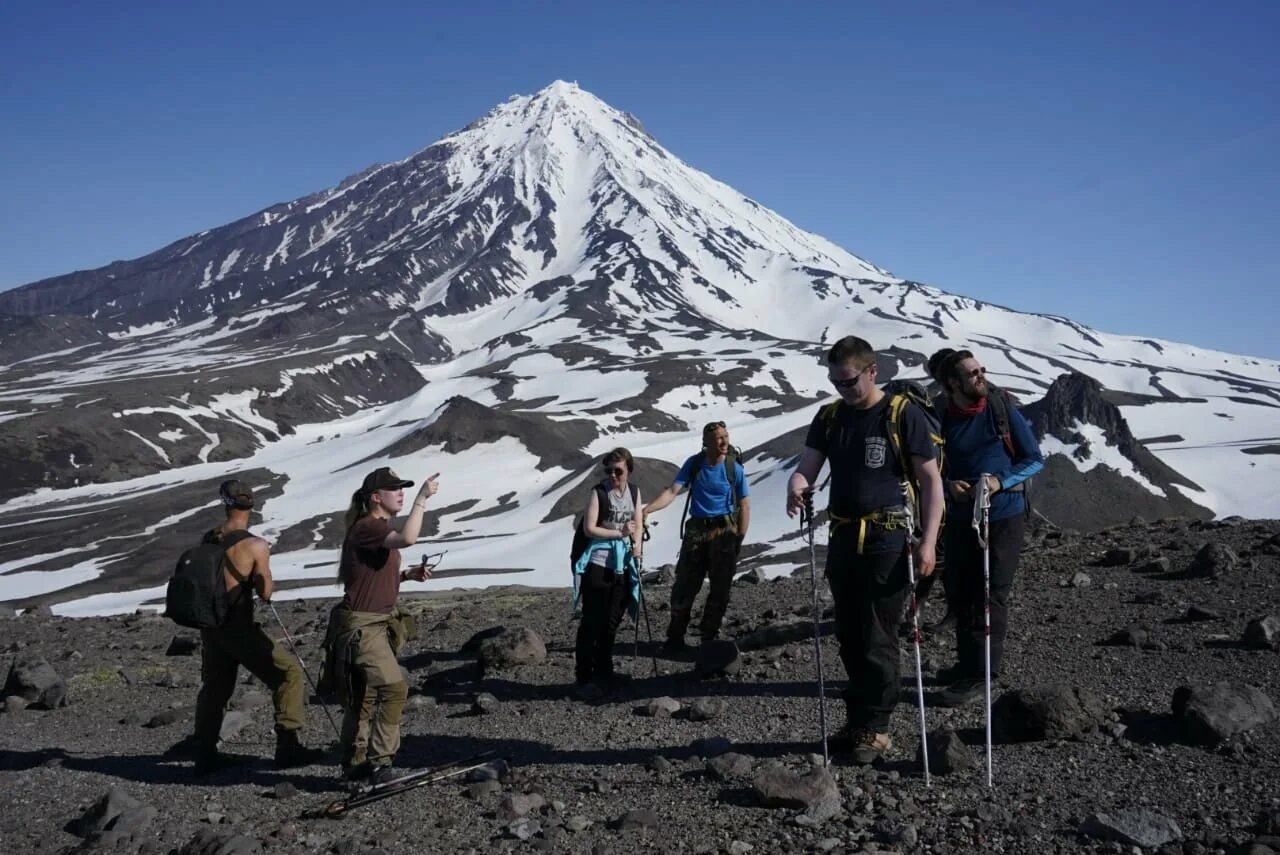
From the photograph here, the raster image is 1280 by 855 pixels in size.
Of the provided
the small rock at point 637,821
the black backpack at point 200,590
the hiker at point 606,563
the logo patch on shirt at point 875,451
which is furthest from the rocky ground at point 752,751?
the logo patch on shirt at point 875,451

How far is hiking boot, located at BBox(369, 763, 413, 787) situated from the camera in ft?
20.9

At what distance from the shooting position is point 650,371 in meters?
128

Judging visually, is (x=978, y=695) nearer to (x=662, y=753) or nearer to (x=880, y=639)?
(x=880, y=639)

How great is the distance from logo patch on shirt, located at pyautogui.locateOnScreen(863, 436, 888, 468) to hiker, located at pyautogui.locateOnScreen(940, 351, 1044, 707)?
4.73 ft

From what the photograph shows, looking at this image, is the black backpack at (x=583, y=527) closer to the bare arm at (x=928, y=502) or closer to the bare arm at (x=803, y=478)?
the bare arm at (x=803, y=478)

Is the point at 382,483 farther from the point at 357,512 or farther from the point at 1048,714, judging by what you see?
the point at 1048,714

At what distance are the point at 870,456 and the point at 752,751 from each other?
7.40 ft

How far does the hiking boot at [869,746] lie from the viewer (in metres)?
5.99

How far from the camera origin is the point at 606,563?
8609 millimetres

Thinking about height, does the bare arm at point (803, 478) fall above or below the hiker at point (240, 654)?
above

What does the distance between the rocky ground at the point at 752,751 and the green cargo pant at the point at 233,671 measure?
1.34 feet

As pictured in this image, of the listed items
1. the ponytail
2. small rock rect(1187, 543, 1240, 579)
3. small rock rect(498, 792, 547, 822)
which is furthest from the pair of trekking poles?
small rock rect(1187, 543, 1240, 579)

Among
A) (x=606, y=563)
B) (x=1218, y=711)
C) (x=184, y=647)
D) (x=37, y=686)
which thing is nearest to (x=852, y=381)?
(x=1218, y=711)

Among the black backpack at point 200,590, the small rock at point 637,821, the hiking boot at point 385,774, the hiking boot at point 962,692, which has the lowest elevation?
the hiking boot at point 385,774
